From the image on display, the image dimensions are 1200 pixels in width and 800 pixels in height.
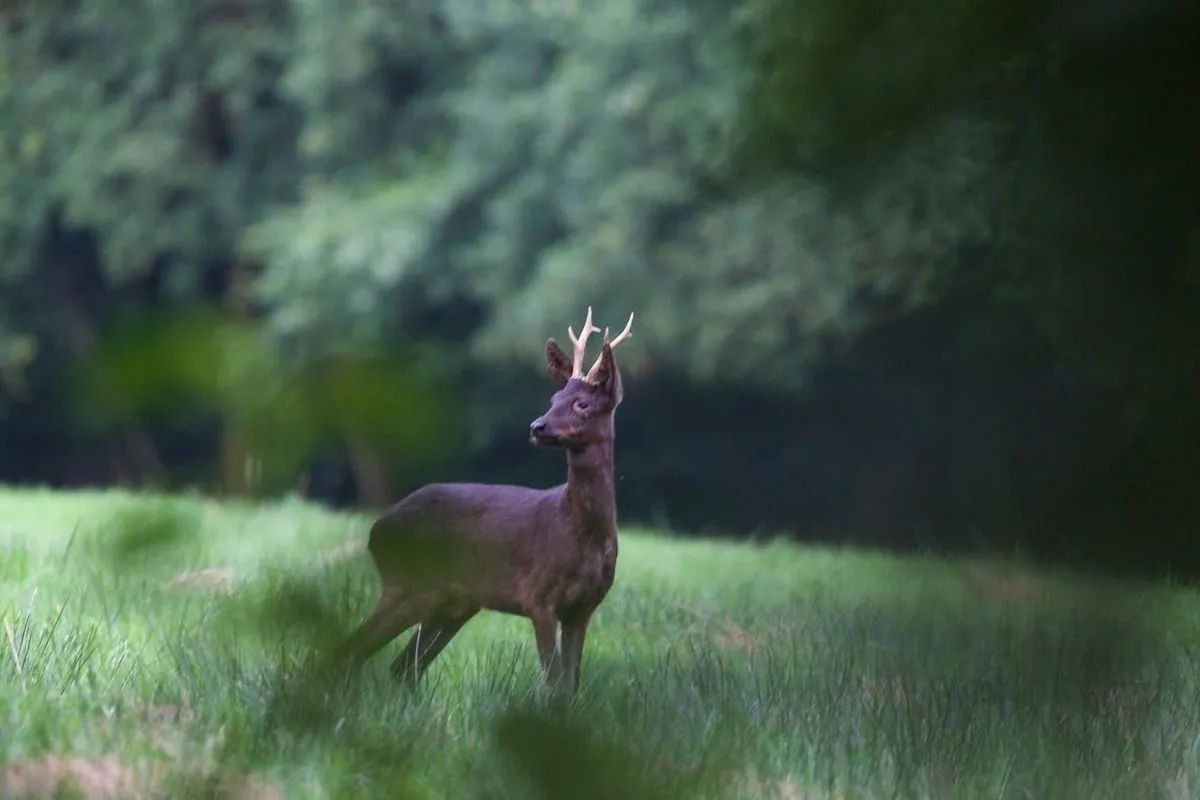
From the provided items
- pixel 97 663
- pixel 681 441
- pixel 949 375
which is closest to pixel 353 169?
pixel 681 441

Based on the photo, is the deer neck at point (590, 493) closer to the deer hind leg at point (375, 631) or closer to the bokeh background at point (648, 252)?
the bokeh background at point (648, 252)

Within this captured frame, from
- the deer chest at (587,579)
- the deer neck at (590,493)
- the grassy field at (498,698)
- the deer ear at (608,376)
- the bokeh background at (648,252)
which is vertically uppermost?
the bokeh background at (648,252)

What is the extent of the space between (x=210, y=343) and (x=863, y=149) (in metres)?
0.48

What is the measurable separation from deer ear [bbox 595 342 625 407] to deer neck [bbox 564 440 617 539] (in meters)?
0.13

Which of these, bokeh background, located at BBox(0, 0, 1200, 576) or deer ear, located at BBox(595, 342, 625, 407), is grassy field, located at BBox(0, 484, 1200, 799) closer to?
bokeh background, located at BBox(0, 0, 1200, 576)

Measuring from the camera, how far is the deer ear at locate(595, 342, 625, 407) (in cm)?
418

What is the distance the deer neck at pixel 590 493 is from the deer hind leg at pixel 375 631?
289 centimetres

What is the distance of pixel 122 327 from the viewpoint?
957 mm

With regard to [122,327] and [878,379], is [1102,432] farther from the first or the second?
[878,379]

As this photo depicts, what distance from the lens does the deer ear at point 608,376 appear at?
4180 millimetres

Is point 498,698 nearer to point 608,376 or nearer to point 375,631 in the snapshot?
point 375,631

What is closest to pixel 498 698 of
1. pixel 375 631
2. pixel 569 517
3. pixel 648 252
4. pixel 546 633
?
pixel 375 631

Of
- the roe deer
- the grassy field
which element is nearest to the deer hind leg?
the grassy field

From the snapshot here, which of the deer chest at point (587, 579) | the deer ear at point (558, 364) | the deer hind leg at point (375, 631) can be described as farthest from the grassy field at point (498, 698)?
the deer ear at point (558, 364)
